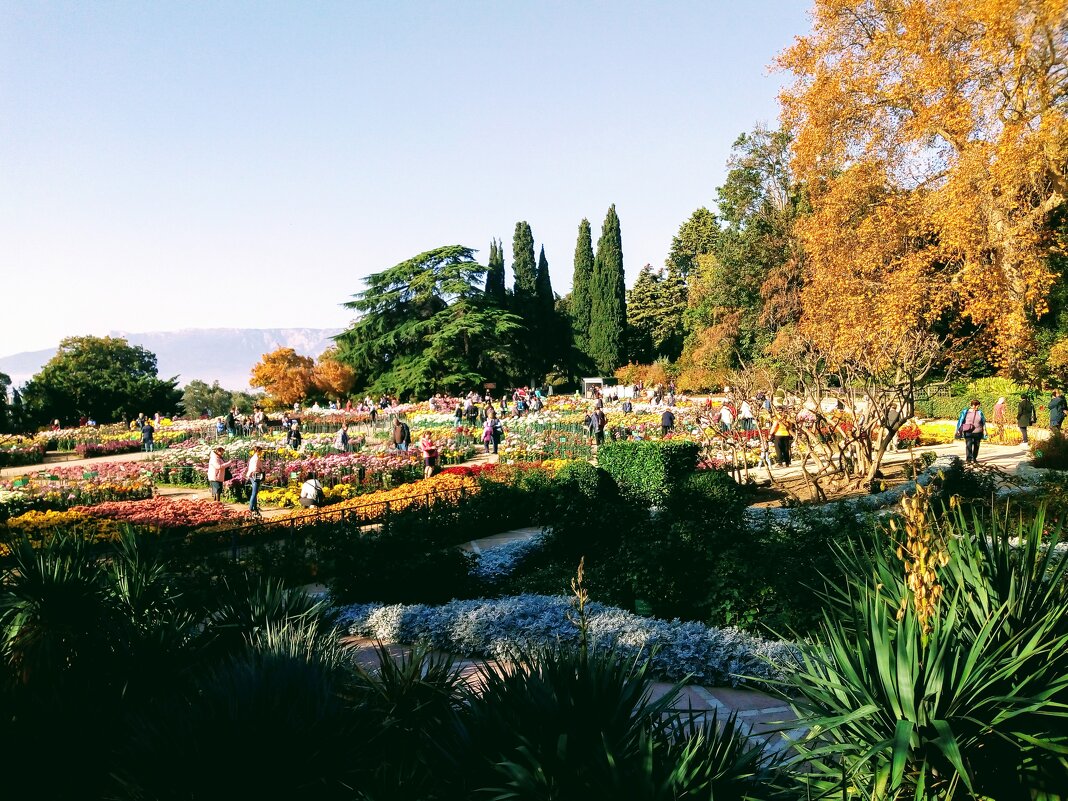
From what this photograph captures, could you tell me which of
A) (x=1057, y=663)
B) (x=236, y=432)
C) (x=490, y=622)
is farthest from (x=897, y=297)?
(x=236, y=432)

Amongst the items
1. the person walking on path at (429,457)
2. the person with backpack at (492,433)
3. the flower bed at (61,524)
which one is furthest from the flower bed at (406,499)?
the person with backpack at (492,433)

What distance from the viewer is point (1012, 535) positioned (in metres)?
8.83

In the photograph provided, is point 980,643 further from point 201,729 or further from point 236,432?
point 236,432

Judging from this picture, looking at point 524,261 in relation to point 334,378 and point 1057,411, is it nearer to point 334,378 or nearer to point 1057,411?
point 334,378

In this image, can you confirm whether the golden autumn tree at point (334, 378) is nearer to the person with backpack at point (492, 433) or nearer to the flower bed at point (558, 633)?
the person with backpack at point (492, 433)

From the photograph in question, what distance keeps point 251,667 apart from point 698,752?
2.06 m

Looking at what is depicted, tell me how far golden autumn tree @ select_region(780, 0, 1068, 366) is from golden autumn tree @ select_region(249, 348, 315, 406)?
33.7m

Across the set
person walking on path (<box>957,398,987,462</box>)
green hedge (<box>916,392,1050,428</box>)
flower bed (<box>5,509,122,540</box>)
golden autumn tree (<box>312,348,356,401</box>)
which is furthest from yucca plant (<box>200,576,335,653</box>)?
golden autumn tree (<box>312,348,356,401</box>)

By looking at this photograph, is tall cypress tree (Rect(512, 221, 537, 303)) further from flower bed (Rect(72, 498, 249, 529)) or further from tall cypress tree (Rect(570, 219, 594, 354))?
flower bed (Rect(72, 498, 249, 529))

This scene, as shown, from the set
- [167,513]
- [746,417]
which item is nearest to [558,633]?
[167,513]

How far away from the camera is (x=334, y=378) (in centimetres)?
4800

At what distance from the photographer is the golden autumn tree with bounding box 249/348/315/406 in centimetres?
4612

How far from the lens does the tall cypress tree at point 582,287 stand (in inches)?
2208

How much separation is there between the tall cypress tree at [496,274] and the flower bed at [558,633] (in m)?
48.1
